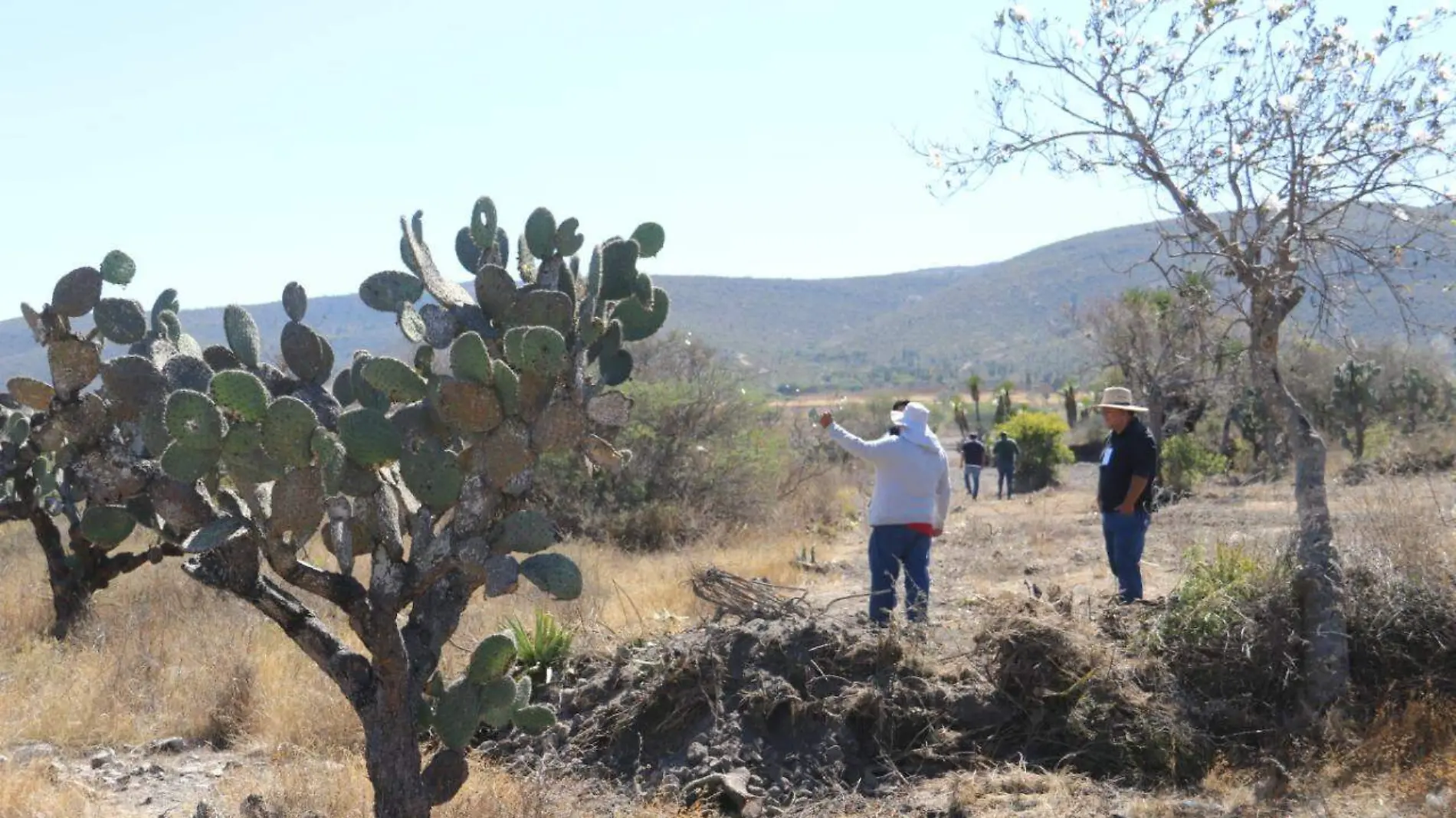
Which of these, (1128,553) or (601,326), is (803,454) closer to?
(1128,553)

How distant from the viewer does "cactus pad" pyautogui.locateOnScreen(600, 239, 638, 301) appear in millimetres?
5160

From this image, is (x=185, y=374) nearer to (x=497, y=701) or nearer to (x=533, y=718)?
(x=497, y=701)

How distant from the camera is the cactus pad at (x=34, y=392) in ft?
15.5

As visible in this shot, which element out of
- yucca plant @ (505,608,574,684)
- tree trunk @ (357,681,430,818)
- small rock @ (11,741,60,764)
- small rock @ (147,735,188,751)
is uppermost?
tree trunk @ (357,681,430,818)

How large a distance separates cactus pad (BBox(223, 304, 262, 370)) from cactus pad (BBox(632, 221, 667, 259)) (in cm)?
158

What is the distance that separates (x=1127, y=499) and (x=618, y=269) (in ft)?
13.4

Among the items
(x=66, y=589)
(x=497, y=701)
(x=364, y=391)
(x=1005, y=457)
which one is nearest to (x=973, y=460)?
(x=1005, y=457)

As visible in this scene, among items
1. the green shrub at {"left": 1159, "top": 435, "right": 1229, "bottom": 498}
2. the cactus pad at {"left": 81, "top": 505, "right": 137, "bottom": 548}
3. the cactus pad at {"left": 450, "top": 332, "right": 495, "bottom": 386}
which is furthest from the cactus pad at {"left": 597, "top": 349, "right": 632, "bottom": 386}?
the green shrub at {"left": 1159, "top": 435, "right": 1229, "bottom": 498}

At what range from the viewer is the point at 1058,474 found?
28172mm

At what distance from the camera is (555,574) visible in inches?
178

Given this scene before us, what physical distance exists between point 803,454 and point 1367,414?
563 inches

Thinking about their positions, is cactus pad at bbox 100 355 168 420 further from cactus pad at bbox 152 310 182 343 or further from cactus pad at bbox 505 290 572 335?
cactus pad at bbox 505 290 572 335

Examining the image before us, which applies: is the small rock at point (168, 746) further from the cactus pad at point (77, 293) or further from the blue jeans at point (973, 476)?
the blue jeans at point (973, 476)

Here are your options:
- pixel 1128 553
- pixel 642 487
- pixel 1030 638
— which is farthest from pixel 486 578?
pixel 642 487
